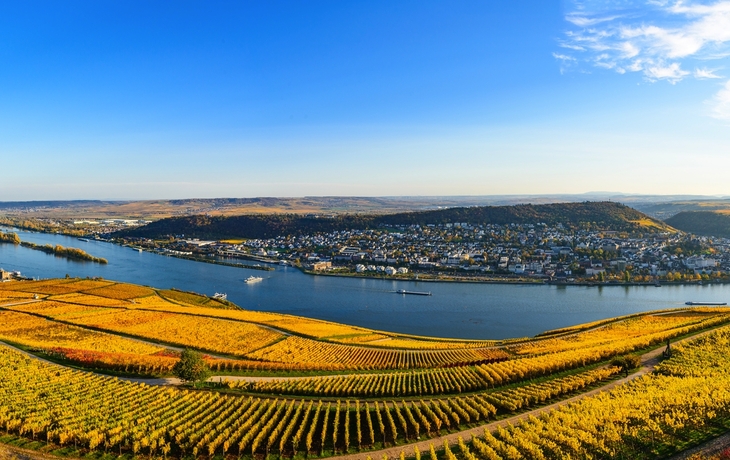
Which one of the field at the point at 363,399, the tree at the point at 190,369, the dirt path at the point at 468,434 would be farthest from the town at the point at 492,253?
the tree at the point at 190,369

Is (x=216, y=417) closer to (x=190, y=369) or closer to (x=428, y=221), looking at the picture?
(x=190, y=369)

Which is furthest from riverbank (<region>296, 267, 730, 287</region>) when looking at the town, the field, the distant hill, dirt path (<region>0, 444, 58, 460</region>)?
dirt path (<region>0, 444, 58, 460</region>)

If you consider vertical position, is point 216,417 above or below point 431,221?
below

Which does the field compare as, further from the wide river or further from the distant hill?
the distant hill

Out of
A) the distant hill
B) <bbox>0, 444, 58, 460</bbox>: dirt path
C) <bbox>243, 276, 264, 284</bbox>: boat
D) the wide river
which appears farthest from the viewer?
the distant hill

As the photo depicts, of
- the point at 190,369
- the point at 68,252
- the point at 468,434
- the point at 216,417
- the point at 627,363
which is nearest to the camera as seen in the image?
the point at 468,434

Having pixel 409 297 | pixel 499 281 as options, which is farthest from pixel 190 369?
pixel 499 281

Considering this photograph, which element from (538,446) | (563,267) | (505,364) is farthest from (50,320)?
(563,267)
